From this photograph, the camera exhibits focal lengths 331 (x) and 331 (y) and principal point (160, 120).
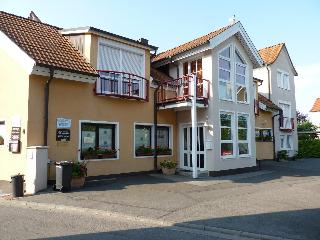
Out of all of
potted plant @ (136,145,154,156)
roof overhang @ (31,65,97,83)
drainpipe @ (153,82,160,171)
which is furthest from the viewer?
drainpipe @ (153,82,160,171)

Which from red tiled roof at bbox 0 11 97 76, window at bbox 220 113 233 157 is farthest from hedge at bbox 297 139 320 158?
red tiled roof at bbox 0 11 97 76

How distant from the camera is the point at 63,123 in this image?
12.9 metres

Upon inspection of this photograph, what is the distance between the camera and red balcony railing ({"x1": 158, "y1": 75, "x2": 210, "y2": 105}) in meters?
15.6

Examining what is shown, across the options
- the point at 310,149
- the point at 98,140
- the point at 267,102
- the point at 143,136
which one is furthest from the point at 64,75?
the point at 310,149

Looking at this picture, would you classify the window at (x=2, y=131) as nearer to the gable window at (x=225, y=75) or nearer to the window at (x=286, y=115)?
the gable window at (x=225, y=75)

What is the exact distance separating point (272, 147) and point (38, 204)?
783 inches

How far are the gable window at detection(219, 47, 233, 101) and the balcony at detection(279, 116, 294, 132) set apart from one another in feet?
35.6

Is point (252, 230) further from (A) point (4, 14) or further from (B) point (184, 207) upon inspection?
A: (A) point (4, 14)

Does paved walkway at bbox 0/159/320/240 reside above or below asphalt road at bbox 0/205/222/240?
above

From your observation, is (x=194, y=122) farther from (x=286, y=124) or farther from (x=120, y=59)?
(x=286, y=124)

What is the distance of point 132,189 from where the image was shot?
11.8m

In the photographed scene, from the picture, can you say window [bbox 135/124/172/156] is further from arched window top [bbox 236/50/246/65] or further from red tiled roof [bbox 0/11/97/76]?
arched window top [bbox 236/50/246/65]

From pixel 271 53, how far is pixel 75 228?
24.8 m

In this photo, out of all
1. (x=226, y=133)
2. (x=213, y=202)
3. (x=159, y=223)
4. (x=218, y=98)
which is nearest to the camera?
(x=159, y=223)
